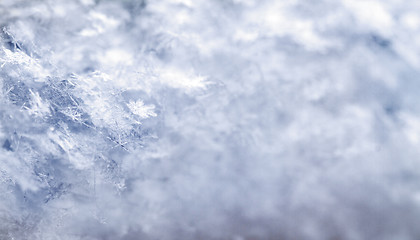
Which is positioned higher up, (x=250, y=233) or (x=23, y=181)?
(x=250, y=233)

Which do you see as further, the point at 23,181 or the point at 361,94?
the point at 23,181

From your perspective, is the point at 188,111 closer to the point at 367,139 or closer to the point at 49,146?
the point at 49,146

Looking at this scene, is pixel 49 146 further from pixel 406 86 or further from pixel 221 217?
pixel 406 86

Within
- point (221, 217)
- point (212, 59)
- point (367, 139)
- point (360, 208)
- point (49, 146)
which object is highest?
point (367, 139)

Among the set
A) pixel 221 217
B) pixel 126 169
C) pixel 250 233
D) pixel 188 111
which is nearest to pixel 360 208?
pixel 250 233

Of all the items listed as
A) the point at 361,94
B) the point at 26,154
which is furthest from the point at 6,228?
the point at 361,94

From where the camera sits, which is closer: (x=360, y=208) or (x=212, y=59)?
(x=360, y=208)
